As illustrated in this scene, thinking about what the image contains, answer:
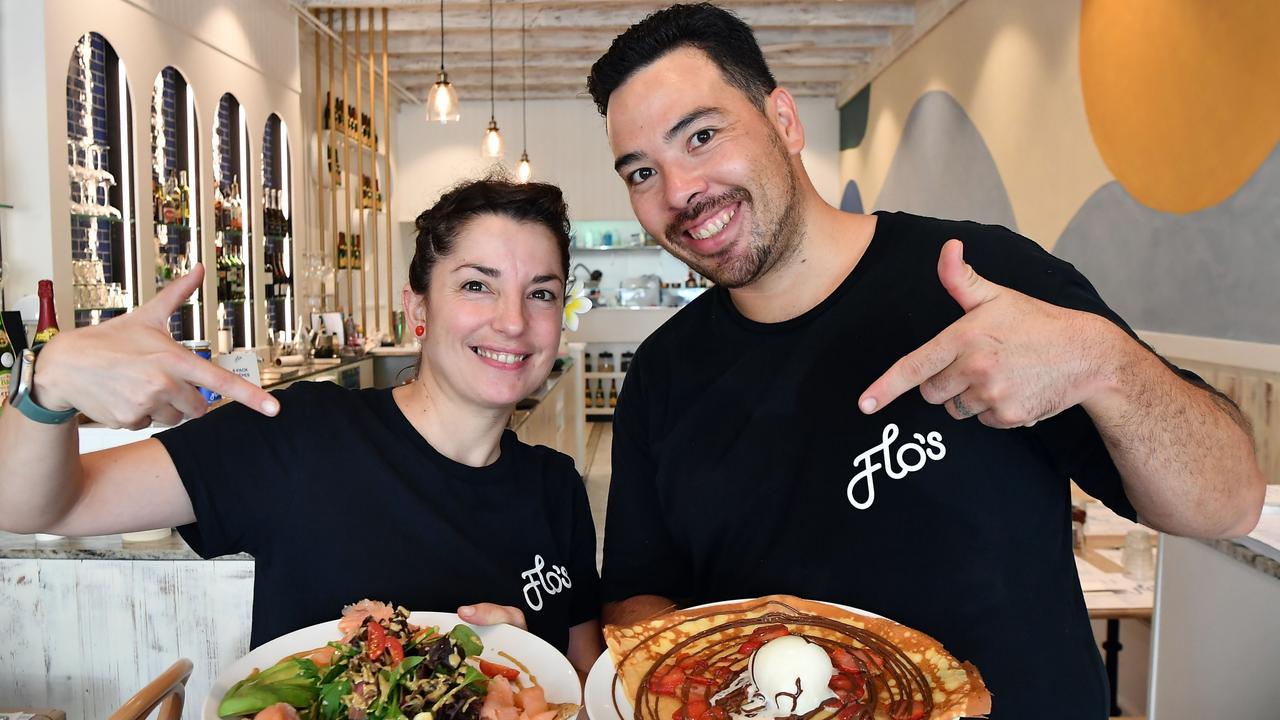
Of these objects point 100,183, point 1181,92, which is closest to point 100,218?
point 100,183

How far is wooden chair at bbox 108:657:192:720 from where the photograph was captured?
1.35 metres

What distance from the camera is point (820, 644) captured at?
0.91 meters

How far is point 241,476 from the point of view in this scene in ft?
4.81

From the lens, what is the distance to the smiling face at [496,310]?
5.19ft

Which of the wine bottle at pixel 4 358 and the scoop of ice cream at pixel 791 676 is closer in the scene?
the scoop of ice cream at pixel 791 676

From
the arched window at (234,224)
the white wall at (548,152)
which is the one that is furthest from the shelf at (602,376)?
the arched window at (234,224)

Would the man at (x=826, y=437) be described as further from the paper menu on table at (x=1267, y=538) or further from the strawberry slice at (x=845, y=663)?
the paper menu on table at (x=1267, y=538)

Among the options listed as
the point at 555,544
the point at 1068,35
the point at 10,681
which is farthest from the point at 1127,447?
the point at 1068,35

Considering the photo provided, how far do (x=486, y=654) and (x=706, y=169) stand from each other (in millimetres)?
815

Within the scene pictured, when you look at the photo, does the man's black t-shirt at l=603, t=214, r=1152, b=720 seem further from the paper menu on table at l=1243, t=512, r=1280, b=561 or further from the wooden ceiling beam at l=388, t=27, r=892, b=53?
the wooden ceiling beam at l=388, t=27, r=892, b=53

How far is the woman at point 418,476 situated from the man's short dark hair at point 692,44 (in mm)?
286

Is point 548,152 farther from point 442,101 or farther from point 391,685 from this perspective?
point 391,685

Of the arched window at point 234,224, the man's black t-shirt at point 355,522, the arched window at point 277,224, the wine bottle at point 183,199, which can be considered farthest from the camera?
the arched window at point 277,224

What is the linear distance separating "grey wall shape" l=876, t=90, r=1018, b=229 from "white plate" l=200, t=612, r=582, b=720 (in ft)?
18.6
